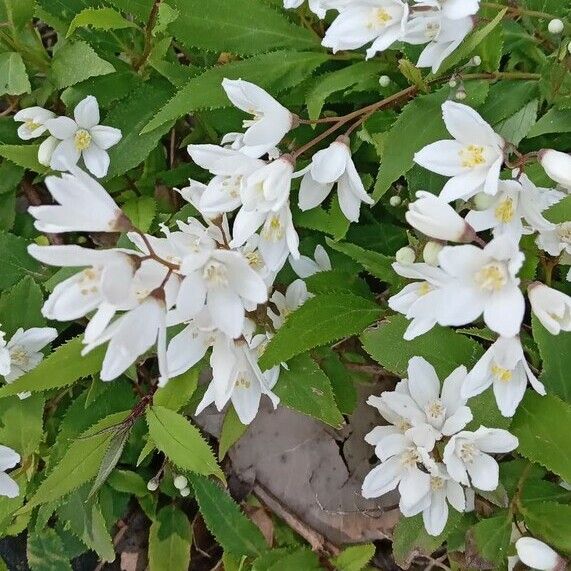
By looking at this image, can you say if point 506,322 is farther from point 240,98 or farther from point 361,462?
point 361,462

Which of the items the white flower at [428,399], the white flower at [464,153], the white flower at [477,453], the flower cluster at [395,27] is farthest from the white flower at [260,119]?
the white flower at [477,453]

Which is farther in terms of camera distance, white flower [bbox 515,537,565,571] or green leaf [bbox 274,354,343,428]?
green leaf [bbox 274,354,343,428]

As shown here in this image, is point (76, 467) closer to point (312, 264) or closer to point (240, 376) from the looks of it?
point (240, 376)

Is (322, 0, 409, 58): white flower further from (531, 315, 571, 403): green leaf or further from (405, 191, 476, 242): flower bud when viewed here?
(531, 315, 571, 403): green leaf

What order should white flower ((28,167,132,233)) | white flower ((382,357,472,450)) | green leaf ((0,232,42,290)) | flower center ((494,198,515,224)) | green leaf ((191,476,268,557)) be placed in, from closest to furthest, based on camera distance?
white flower ((28,167,132,233))
flower center ((494,198,515,224))
white flower ((382,357,472,450))
green leaf ((191,476,268,557))
green leaf ((0,232,42,290))

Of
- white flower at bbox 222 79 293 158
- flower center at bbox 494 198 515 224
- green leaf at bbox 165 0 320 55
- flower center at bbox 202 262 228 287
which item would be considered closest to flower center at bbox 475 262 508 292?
flower center at bbox 494 198 515 224

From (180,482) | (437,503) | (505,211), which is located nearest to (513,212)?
(505,211)

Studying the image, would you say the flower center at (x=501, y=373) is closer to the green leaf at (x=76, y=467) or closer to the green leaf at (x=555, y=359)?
the green leaf at (x=555, y=359)
